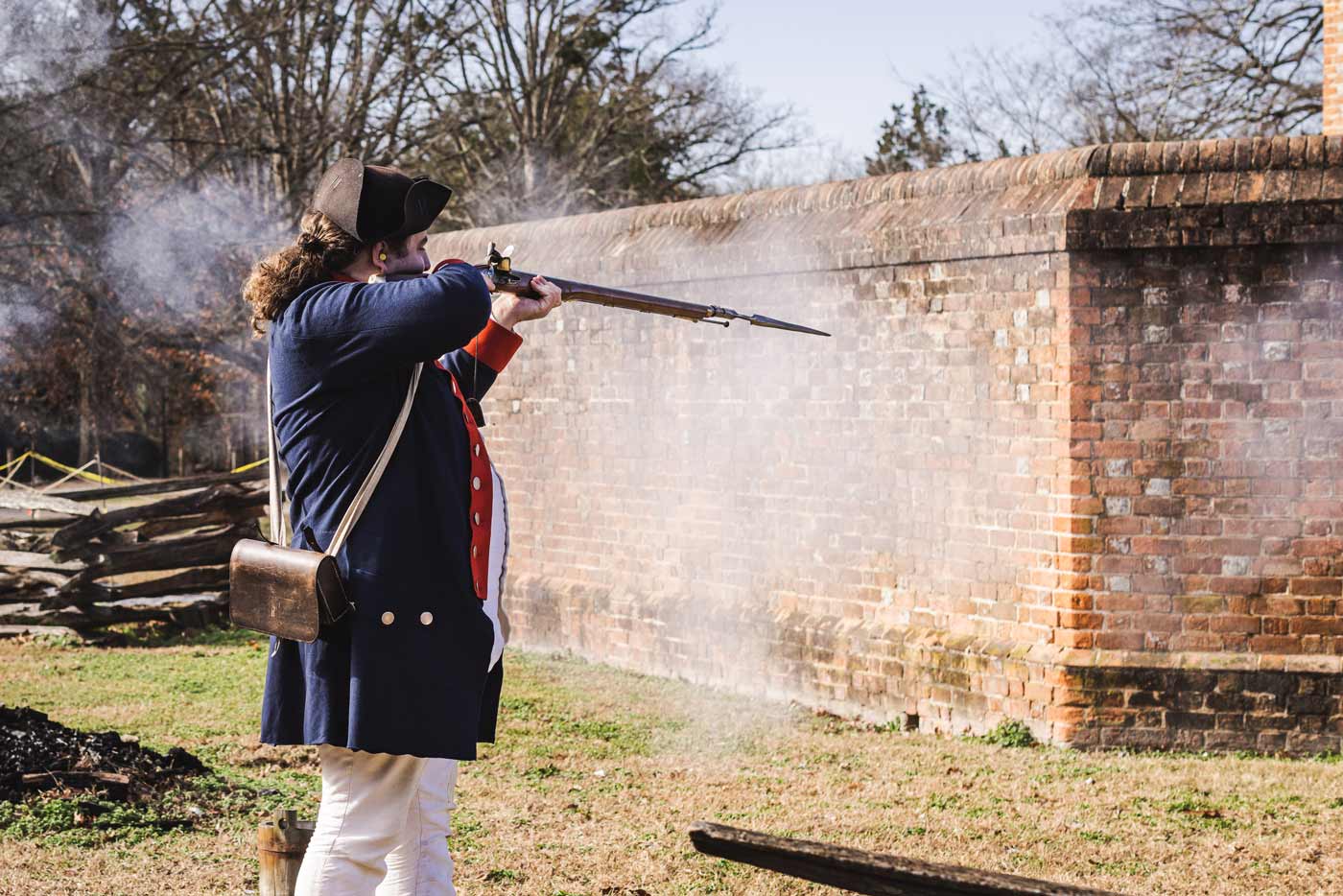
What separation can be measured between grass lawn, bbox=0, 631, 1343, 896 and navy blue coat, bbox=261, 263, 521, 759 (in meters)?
1.71

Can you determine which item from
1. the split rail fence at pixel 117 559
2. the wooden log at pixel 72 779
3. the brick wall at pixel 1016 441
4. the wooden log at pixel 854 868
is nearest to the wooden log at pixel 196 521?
the split rail fence at pixel 117 559

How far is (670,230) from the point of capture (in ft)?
28.4

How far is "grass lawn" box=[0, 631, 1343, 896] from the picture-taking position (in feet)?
15.8

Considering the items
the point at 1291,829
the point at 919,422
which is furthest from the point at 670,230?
the point at 1291,829

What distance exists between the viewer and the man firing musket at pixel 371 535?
10.2ft

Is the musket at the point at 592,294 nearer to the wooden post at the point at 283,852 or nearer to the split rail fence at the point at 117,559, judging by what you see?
the wooden post at the point at 283,852

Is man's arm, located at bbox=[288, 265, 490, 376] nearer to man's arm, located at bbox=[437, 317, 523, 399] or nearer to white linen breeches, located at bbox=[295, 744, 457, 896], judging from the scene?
man's arm, located at bbox=[437, 317, 523, 399]

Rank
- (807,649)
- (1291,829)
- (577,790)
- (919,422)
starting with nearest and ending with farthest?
(1291,829) < (577,790) < (919,422) < (807,649)

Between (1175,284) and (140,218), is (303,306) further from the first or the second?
(140,218)

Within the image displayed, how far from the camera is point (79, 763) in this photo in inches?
229

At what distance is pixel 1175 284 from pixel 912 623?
85.2 inches

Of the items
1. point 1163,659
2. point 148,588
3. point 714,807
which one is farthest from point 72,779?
point 148,588

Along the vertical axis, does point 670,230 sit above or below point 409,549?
above

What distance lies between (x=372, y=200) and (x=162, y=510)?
8.78 m
